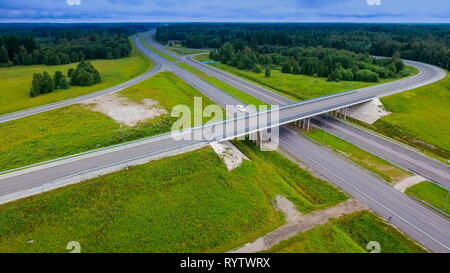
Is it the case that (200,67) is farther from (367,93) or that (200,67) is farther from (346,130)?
(346,130)

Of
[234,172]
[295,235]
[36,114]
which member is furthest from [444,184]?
[36,114]

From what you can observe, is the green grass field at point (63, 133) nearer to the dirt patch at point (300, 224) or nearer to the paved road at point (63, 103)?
the paved road at point (63, 103)

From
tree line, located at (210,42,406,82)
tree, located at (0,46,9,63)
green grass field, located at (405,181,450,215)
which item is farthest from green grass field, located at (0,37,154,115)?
green grass field, located at (405,181,450,215)

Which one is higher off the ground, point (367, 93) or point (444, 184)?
point (367, 93)

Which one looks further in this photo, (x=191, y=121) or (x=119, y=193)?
(x=191, y=121)

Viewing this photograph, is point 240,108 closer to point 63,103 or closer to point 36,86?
point 63,103

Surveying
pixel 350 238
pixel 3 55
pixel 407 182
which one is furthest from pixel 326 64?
pixel 3 55
